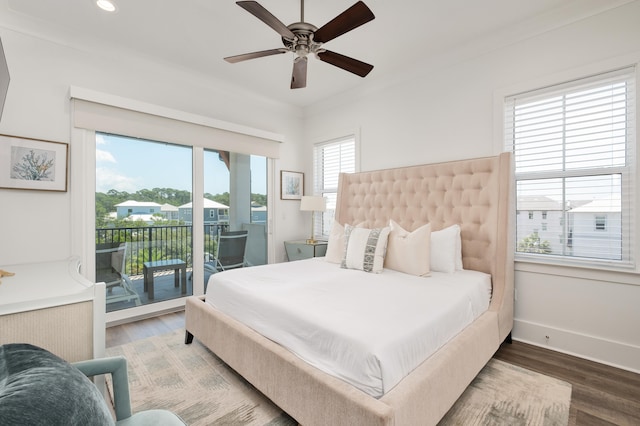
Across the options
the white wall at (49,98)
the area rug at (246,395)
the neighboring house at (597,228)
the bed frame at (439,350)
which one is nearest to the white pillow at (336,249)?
the bed frame at (439,350)

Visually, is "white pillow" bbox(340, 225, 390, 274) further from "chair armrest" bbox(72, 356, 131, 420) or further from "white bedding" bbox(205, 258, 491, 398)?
"chair armrest" bbox(72, 356, 131, 420)

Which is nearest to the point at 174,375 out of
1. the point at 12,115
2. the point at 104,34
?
the point at 12,115

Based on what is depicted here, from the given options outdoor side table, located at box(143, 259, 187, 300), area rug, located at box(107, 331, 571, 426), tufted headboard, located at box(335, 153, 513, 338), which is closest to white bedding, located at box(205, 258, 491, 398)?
tufted headboard, located at box(335, 153, 513, 338)

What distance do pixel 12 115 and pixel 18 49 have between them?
593 mm

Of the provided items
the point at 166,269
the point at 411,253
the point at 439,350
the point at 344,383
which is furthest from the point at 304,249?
the point at 344,383

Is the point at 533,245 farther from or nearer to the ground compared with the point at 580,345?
farther from the ground

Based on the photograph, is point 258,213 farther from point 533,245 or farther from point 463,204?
point 533,245

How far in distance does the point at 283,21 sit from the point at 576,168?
2837mm

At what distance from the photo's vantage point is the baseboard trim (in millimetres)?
2207

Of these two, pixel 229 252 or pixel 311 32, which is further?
pixel 229 252

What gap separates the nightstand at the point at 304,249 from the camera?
414cm

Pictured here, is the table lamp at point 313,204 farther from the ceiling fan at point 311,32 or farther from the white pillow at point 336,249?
the ceiling fan at point 311,32

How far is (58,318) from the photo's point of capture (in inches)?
43.0

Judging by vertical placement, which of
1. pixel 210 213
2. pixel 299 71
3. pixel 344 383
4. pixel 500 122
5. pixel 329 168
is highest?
pixel 299 71
